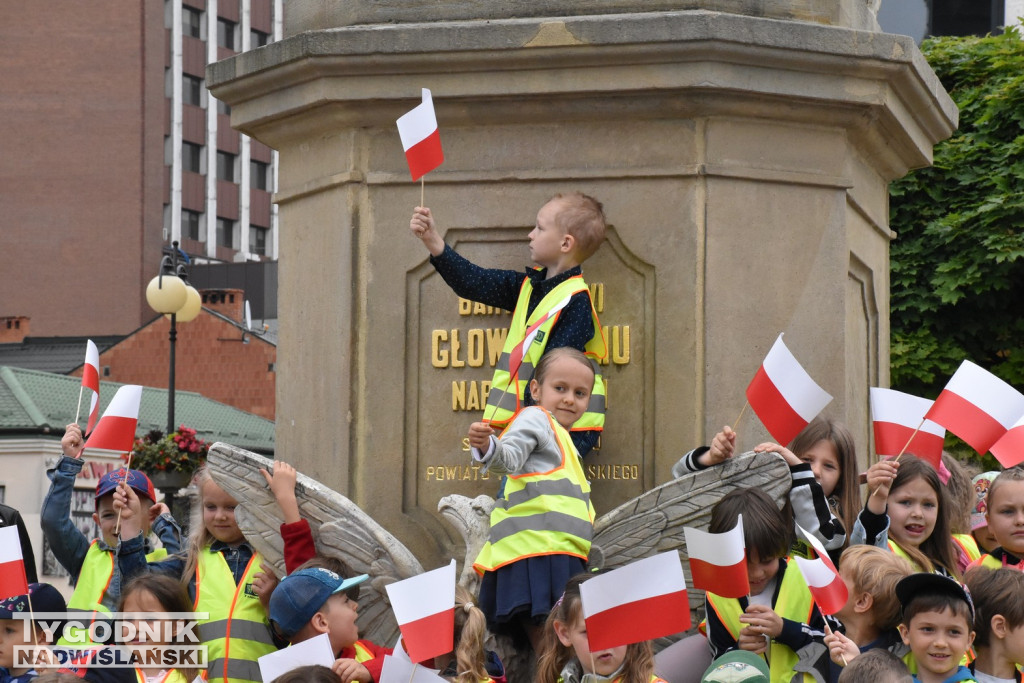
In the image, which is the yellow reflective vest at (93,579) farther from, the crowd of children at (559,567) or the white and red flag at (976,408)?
the white and red flag at (976,408)

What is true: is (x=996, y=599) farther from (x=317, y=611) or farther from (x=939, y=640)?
(x=317, y=611)

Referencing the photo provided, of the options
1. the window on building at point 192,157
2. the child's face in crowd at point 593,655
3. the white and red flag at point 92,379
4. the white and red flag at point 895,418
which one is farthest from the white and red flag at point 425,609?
the window on building at point 192,157

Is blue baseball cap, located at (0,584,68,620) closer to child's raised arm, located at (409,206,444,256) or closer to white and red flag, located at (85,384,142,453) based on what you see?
A: white and red flag, located at (85,384,142,453)

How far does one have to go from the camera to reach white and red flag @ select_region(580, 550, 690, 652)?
4.71 metres

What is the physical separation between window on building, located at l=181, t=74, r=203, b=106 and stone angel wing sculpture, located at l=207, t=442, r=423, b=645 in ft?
205

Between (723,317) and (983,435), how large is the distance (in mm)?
1077

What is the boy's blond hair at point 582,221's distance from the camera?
21.0 ft

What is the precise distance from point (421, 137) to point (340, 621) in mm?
1824

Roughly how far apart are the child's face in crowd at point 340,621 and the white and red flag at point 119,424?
5.67ft

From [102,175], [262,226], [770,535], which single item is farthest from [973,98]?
[262,226]

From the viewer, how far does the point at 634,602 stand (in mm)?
4715

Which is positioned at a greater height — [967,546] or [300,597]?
[967,546]

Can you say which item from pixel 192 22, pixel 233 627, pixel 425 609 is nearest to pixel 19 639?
pixel 233 627

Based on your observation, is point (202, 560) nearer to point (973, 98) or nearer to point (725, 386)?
point (725, 386)
